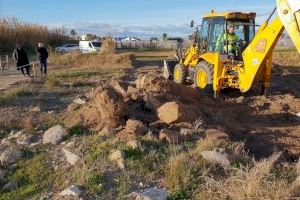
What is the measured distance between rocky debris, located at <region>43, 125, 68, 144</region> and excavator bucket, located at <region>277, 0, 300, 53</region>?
15.8 feet

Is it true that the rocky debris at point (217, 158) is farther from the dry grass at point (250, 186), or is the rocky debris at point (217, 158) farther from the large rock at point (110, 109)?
the large rock at point (110, 109)

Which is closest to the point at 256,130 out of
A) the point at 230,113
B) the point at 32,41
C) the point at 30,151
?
the point at 230,113

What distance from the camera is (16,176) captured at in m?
8.09

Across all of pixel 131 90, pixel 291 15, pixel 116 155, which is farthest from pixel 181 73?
pixel 116 155

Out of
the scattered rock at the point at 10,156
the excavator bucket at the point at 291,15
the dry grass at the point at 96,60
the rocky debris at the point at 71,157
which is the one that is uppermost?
the excavator bucket at the point at 291,15

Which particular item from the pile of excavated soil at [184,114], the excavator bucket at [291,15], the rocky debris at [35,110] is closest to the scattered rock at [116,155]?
the pile of excavated soil at [184,114]

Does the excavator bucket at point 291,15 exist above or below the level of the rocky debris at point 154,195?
above

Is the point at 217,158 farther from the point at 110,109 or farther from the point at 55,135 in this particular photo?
the point at 55,135

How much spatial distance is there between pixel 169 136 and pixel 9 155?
8.68 ft

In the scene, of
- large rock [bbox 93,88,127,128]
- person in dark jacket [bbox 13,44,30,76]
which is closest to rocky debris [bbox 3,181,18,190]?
large rock [bbox 93,88,127,128]

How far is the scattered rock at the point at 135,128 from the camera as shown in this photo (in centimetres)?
881

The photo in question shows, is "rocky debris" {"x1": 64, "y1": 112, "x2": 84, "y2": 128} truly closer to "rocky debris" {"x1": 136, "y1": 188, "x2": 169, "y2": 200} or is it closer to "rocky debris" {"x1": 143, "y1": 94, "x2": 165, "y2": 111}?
"rocky debris" {"x1": 143, "y1": 94, "x2": 165, "y2": 111}

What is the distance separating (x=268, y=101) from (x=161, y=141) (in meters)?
7.01

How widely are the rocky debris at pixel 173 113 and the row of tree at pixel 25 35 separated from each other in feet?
112
